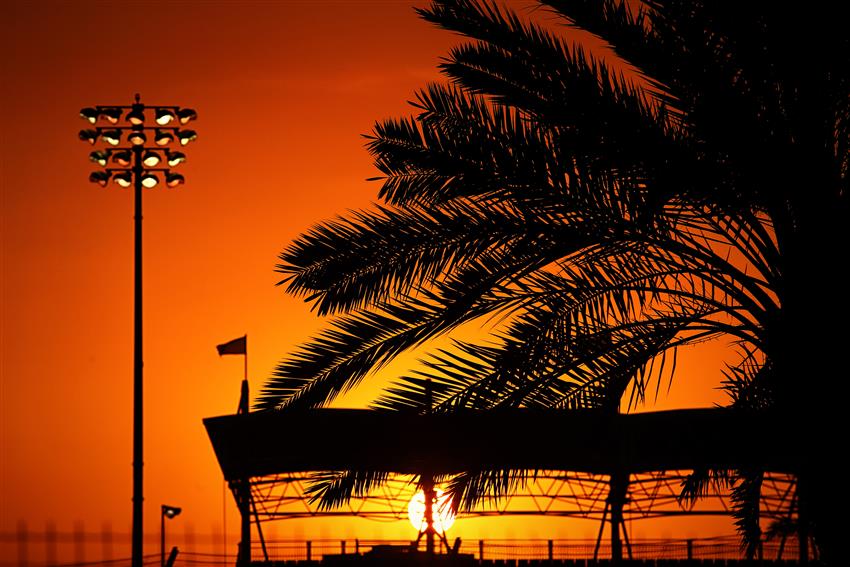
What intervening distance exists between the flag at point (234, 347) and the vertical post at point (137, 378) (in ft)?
7.17

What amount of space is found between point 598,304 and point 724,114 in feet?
7.40

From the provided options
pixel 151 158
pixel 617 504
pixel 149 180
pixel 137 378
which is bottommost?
pixel 617 504

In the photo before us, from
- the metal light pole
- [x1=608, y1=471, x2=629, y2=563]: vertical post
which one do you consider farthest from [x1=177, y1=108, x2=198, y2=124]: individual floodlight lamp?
[x1=608, y1=471, x2=629, y2=563]: vertical post

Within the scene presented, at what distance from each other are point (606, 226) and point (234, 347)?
1425 cm

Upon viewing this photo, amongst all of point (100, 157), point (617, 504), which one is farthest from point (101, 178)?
point (617, 504)

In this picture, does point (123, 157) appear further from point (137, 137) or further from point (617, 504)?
point (617, 504)

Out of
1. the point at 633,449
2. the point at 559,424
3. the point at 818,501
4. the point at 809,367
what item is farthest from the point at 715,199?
the point at 633,449

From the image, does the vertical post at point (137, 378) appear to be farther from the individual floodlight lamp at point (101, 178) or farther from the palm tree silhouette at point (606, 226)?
the palm tree silhouette at point (606, 226)

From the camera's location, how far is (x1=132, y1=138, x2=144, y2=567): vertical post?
67.1ft

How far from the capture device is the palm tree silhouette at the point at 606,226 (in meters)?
9.37

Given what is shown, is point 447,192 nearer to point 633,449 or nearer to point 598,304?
point 598,304

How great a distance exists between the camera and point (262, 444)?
78.5 feet

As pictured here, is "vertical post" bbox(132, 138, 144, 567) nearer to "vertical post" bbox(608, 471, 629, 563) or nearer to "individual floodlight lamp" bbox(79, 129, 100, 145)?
"individual floodlight lamp" bbox(79, 129, 100, 145)

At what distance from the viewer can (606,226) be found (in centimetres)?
1009
